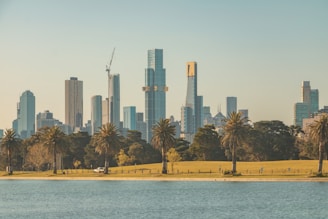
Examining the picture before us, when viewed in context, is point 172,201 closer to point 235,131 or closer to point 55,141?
point 235,131

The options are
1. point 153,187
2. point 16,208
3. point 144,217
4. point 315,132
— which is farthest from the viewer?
point 315,132

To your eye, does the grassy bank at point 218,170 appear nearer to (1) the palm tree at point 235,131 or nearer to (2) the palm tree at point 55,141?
(2) the palm tree at point 55,141

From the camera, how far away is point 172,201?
104m

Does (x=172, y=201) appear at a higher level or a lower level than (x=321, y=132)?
lower

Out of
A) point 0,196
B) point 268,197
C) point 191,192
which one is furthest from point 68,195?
point 268,197

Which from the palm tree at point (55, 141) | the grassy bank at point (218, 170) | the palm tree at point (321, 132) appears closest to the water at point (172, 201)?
the grassy bank at point (218, 170)

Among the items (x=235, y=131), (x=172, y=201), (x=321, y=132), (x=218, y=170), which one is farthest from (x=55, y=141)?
(x=172, y=201)

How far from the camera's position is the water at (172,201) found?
87562 mm

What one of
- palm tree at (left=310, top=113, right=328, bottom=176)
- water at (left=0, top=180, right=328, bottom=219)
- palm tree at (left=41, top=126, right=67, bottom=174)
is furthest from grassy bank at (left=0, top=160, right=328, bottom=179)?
water at (left=0, top=180, right=328, bottom=219)

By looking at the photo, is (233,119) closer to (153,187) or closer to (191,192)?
(153,187)

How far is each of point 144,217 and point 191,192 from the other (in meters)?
35.2

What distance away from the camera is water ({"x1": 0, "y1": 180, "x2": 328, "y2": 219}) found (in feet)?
287

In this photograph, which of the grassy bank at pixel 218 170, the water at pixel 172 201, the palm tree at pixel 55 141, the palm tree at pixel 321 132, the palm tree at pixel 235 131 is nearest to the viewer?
the water at pixel 172 201

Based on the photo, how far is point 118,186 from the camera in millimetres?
140375
